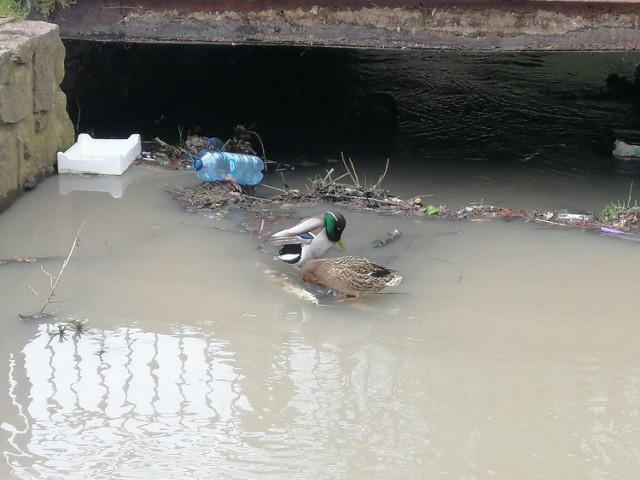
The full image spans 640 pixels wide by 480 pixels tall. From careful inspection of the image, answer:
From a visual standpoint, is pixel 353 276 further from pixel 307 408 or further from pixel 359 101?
pixel 359 101

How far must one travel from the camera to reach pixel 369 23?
7125 millimetres

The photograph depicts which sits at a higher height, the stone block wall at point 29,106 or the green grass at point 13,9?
the green grass at point 13,9

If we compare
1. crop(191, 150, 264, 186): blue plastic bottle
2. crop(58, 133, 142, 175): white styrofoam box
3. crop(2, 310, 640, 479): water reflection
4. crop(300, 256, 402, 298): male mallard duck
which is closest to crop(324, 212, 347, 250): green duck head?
crop(300, 256, 402, 298): male mallard duck

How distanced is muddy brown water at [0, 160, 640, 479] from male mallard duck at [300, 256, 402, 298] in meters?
0.15

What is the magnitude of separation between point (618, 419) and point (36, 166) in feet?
17.1

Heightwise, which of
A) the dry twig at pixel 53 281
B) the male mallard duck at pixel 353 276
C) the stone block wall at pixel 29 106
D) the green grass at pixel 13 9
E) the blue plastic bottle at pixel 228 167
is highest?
the green grass at pixel 13 9

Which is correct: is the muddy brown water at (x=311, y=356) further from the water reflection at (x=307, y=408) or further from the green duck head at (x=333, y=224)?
the green duck head at (x=333, y=224)

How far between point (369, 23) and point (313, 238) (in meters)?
2.28

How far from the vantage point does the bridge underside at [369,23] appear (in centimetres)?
687

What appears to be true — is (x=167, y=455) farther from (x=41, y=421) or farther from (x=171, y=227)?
(x=171, y=227)

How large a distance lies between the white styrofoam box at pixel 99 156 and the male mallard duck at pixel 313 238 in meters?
2.39

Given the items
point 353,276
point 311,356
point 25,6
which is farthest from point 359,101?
point 311,356

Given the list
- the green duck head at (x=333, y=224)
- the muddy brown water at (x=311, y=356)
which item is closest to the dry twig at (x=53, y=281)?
the muddy brown water at (x=311, y=356)

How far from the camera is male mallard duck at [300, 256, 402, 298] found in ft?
17.3
